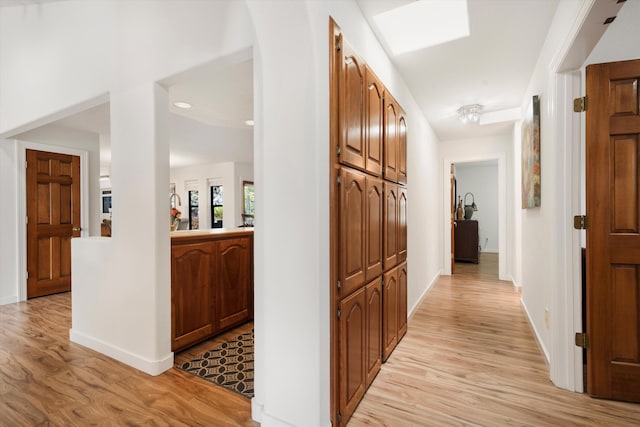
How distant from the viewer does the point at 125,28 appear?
228cm

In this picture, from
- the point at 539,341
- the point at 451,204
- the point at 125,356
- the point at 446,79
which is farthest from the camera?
the point at 451,204

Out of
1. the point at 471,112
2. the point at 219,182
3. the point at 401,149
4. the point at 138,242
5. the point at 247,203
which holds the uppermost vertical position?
the point at 471,112

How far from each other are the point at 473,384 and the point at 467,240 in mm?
5184

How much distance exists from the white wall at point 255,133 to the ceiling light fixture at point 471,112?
0.78 metres

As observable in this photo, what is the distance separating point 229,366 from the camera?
2.25m

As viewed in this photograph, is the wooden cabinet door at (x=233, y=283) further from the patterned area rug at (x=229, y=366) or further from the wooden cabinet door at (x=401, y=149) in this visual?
the wooden cabinet door at (x=401, y=149)

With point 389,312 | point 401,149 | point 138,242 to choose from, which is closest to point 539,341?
point 389,312

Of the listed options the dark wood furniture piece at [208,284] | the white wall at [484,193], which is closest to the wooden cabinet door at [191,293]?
the dark wood furniture piece at [208,284]

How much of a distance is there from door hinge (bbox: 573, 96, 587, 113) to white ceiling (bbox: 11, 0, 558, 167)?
0.66 m

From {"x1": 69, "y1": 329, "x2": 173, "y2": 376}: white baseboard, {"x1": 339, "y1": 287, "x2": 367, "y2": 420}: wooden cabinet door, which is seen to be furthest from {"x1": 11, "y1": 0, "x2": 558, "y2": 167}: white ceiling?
{"x1": 69, "y1": 329, "x2": 173, "y2": 376}: white baseboard

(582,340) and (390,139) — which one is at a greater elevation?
(390,139)

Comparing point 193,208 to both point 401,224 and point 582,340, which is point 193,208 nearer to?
point 401,224

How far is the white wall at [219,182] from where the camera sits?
25.5 feet

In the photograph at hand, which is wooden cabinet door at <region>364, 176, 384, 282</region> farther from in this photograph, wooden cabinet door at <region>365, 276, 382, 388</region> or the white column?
the white column
